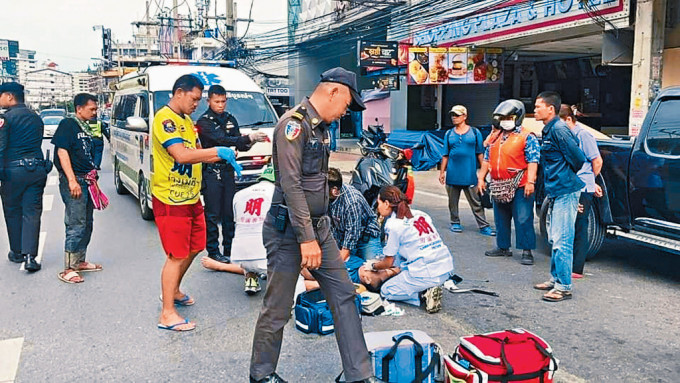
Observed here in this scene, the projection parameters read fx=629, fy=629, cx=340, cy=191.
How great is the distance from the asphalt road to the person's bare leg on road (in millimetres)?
103

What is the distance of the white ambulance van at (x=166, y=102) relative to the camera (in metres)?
8.92

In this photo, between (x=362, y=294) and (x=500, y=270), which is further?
(x=500, y=270)

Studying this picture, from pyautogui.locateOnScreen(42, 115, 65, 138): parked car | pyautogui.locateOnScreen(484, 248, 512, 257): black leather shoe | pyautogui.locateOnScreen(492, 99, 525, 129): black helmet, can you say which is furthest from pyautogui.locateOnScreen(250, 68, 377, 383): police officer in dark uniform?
pyautogui.locateOnScreen(42, 115, 65, 138): parked car

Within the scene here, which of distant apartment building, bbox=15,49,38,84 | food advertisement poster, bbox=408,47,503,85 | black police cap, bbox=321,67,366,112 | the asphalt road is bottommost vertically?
the asphalt road

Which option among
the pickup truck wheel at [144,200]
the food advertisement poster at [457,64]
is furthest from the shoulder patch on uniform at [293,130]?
the food advertisement poster at [457,64]

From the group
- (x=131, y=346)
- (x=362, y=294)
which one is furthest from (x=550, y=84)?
(x=131, y=346)

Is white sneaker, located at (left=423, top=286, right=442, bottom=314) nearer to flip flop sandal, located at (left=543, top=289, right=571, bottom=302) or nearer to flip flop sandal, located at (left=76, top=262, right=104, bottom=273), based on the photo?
flip flop sandal, located at (left=543, top=289, right=571, bottom=302)

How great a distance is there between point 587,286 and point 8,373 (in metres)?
4.92

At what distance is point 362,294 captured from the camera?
207 inches

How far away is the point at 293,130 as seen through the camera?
329 centimetres

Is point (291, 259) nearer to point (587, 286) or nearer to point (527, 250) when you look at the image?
point (587, 286)

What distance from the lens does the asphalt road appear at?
163 inches

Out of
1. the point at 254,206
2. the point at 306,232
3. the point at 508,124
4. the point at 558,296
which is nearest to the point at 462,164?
the point at 508,124

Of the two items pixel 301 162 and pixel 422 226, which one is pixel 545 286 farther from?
pixel 301 162
